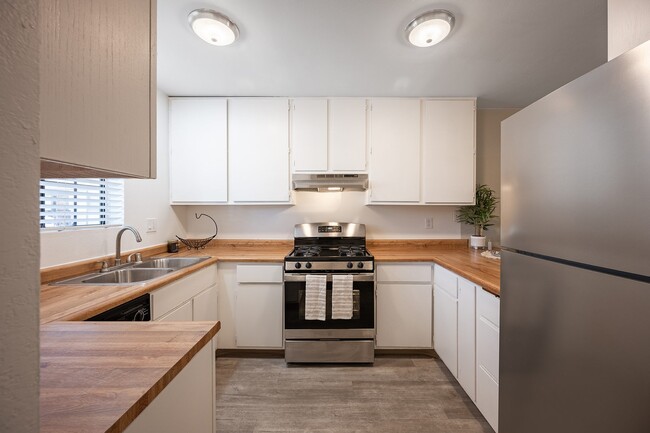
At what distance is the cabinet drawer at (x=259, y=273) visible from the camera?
2373 millimetres

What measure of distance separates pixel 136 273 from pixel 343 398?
173cm

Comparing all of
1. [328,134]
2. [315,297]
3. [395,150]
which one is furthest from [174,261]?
[395,150]

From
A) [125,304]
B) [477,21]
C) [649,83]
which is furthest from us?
[477,21]

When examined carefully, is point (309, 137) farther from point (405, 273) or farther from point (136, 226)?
point (136, 226)

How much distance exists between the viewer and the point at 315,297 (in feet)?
7.36

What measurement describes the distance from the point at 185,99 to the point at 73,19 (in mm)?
2489

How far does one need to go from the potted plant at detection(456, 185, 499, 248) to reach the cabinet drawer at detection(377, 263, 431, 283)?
0.80 m

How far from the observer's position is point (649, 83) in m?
0.60

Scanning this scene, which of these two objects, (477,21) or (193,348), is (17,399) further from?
(477,21)

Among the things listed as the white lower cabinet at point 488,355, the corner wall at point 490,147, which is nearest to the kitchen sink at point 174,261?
the white lower cabinet at point 488,355

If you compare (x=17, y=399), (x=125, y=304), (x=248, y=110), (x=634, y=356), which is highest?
(x=248, y=110)

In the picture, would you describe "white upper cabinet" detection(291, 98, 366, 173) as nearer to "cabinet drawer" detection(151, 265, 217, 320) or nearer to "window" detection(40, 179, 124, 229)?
"cabinet drawer" detection(151, 265, 217, 320)

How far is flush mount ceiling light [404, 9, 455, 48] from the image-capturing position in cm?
150

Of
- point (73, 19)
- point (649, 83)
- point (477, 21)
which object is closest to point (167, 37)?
point (73, 19)
